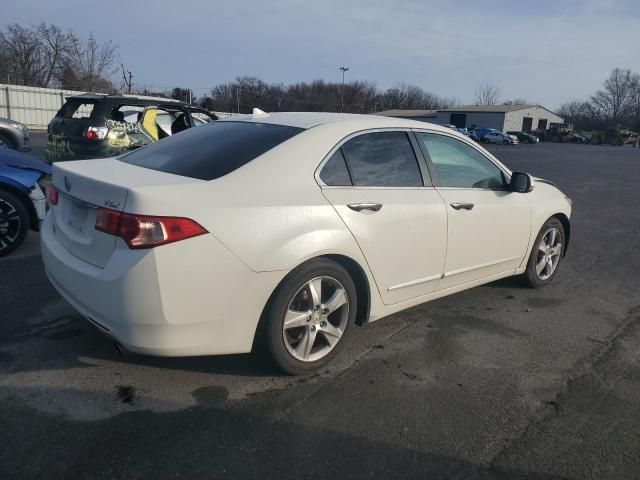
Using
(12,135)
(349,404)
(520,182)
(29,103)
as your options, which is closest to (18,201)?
(349,404)

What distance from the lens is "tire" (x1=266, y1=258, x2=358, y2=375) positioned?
302 centimetres

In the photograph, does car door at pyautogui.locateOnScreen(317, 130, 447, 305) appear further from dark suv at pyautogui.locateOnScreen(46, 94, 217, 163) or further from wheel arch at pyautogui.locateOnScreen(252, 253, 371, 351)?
dark suv at pyautogui.locateOnScreen(46, 94, 217, 163)

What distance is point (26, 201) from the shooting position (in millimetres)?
5359

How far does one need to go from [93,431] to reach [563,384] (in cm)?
274

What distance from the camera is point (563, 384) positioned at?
332 cm

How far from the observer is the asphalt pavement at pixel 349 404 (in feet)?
8.02

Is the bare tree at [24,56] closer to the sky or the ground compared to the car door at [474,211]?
closer to the sky

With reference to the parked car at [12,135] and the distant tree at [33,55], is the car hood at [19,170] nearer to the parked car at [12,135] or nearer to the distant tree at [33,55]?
the parked car at [12,135]

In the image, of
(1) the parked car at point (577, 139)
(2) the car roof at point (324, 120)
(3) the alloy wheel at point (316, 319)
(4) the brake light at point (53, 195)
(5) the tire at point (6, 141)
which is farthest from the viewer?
(1) the parked car at point (577, 139)

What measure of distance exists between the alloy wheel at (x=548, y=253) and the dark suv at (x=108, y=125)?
20.1 feet

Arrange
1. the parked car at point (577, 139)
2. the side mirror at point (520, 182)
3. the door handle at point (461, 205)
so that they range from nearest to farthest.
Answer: the door handle at point (461, 205) → the side mirror at point (520, 182) → the parked car at point (577, 139)

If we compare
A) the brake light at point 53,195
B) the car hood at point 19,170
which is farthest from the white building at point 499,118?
the brake light at point 53,195

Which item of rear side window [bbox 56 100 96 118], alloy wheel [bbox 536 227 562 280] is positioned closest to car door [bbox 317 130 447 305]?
alloy wheel [bbox 536 227 562 280]

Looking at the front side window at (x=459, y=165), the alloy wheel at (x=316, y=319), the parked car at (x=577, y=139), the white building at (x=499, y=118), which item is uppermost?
the white building at (x=499, y=118)
